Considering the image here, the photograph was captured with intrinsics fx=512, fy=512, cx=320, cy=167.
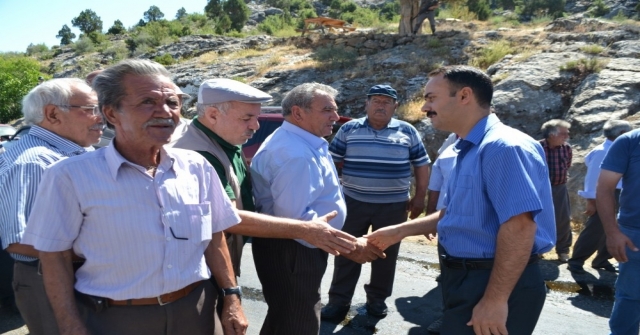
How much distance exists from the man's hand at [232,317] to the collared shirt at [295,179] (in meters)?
0.74

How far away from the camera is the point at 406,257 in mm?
6832

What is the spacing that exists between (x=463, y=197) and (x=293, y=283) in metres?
1.20

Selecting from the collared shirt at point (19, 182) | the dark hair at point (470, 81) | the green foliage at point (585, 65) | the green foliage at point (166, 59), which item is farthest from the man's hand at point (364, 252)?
the green foliage at point (166, 59)

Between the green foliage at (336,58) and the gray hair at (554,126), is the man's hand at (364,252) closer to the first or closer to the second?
the gray hair at (554,126)

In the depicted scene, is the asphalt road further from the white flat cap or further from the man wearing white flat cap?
the white flat cap

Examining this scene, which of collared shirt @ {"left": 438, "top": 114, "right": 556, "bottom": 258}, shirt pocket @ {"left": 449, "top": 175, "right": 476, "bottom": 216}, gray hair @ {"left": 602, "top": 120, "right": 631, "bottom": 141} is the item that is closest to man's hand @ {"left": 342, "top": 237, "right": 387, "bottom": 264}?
collared shirt @ {"left": 438, "top": 114, "right": 556, "bottom": 258}

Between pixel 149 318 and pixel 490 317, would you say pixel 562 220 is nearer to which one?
pixel 490 317

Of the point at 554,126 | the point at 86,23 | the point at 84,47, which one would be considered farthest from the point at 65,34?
the point at 554,126

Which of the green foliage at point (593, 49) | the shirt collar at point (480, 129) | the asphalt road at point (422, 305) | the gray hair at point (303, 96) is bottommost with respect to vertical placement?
the asphalt road at point (422, 305)

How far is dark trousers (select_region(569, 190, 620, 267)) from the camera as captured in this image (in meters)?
6.07

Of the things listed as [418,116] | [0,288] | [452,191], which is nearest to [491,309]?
[452,191]

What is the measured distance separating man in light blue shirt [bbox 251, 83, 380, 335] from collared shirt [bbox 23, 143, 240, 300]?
961mm

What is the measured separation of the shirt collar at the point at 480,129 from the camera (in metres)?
2.37

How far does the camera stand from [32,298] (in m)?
2.49
